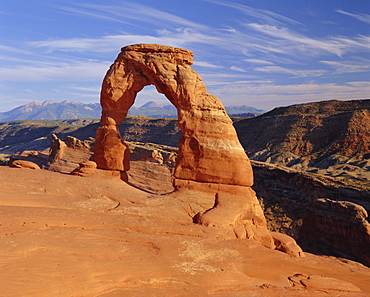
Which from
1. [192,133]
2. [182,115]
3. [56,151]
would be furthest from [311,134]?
Result: [182,115]

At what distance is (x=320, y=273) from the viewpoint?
13.8 metres

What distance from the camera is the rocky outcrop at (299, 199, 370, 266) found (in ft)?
77.0

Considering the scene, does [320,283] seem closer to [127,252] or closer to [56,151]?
[127,252]

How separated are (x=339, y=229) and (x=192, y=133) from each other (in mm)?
13444

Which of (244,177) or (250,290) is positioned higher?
(244,177)

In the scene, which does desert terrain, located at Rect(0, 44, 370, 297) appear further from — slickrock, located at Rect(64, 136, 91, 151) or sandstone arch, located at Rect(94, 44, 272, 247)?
slickrock, located at Rect(64, 136, 91, 151)

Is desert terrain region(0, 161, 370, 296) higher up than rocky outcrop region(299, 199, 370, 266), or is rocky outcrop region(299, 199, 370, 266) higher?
desert terrain region(0, 161, 370, 296)

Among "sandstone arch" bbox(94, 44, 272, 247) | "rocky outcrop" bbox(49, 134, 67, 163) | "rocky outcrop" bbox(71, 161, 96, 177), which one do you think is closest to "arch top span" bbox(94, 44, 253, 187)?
"sandstone arch" bbox(94, 44, 272, 247)

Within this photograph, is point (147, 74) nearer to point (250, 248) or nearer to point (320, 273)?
point (250, 248)

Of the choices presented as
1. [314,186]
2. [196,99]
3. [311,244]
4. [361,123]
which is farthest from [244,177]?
[361,123]

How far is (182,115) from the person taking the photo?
2014cm

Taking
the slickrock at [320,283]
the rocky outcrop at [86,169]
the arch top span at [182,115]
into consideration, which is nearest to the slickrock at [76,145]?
the arch top span at [182,115]

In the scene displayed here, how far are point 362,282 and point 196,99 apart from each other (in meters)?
12.3

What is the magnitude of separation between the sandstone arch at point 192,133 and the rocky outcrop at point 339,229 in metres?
9.31
